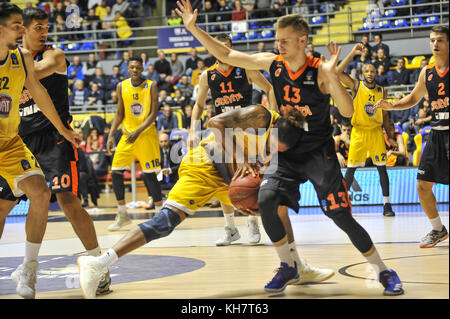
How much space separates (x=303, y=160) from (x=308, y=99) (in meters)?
0.43

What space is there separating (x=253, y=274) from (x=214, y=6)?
16222 mm

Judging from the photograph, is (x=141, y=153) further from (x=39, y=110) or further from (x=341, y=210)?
(x=341, y=210)

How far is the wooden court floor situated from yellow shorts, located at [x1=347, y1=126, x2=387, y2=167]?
0.99 m

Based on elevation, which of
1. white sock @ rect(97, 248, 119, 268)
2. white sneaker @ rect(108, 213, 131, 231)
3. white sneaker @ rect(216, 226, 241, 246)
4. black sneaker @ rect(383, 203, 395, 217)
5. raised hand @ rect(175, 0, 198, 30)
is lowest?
black sneaker @ rect(383, 203, 395, 217)

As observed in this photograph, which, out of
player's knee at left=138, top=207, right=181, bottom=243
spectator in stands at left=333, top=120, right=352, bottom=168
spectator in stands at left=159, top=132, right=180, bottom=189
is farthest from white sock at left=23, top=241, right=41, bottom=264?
spectator in stands at left=159, top=132, right=180, bottom=189

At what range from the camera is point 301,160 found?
14.9ft

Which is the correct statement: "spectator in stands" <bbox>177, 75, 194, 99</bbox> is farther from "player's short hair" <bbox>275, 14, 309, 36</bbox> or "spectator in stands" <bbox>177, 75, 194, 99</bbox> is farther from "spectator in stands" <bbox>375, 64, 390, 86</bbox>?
"player's short hair" <bbox>275, 14, 309, 36</bbox>

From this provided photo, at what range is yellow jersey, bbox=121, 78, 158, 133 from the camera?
984 centimetres

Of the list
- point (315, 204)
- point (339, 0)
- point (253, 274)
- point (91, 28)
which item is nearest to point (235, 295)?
point (253, 274)

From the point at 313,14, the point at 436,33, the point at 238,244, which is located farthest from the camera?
the point at 313,14

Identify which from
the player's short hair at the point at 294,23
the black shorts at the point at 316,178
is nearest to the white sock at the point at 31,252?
the black shorts at the point at 316,178

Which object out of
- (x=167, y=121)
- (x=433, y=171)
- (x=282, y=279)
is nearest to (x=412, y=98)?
(x=433, y=171)

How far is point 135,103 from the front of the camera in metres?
9.91
